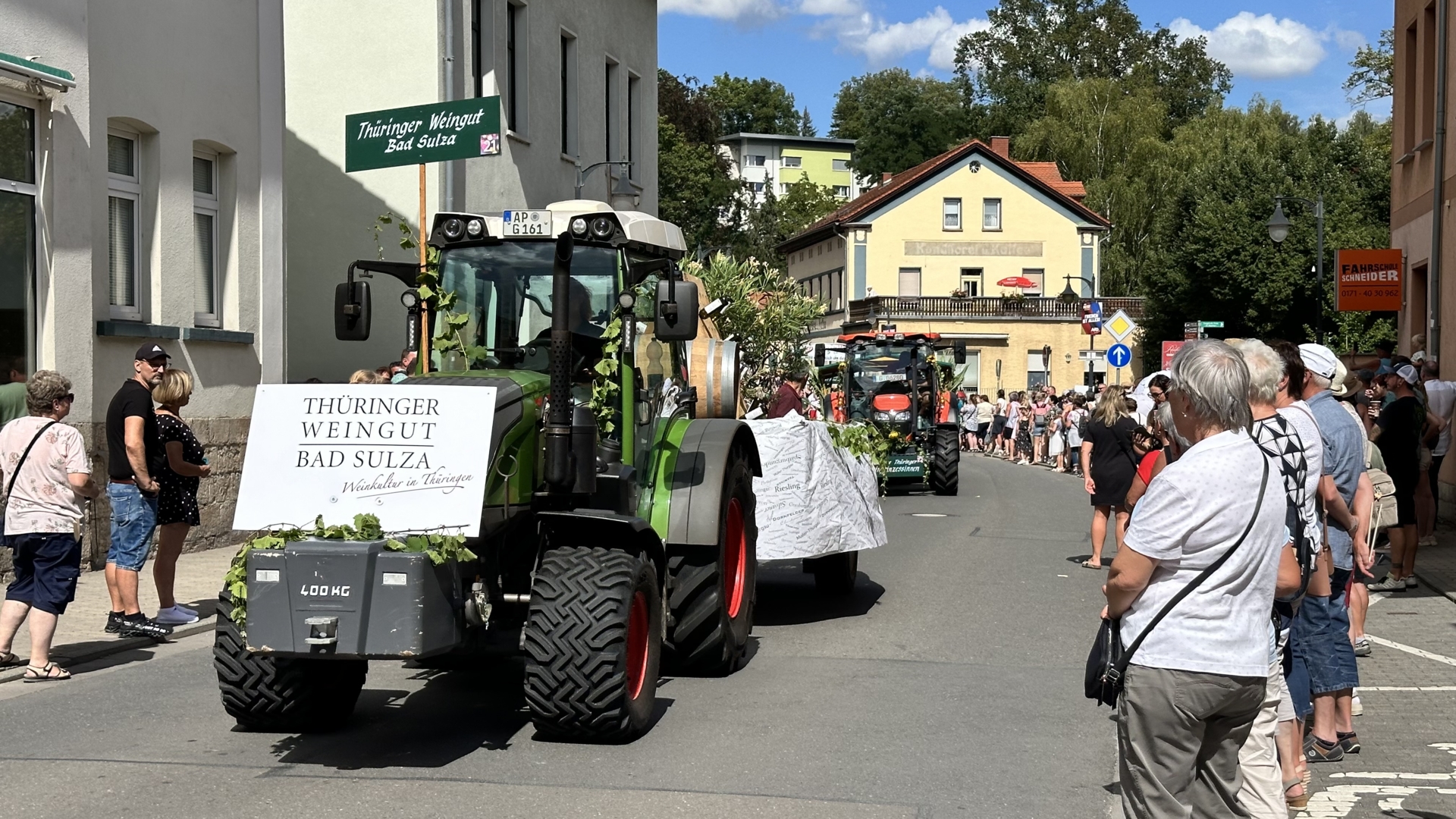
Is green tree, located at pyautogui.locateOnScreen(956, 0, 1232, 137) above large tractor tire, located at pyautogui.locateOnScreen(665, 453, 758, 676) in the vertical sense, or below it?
above

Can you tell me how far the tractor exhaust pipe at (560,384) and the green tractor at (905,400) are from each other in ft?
52.1

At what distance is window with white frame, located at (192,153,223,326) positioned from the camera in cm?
1580

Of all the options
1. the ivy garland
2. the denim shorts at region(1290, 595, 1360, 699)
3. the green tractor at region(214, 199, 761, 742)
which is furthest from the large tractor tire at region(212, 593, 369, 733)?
the denim shorts at region(1290, 595, 1360, 699)

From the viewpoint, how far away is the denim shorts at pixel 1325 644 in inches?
254

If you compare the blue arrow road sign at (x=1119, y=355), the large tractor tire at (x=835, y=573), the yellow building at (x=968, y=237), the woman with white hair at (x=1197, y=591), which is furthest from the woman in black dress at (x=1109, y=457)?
the yellow building at (x=968, y=237)

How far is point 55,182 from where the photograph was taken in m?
13.3

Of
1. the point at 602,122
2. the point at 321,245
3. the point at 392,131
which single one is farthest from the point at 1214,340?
the point at 602,122

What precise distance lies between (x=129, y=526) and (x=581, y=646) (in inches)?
182

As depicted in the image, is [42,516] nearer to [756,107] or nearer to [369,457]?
[369,457]

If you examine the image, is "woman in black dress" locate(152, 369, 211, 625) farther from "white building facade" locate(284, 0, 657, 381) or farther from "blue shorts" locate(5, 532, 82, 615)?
"white building facade" locate(284, 0, 657, 381)

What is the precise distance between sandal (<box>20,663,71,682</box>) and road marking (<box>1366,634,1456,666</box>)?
26.4 ft

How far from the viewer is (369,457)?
6789mm

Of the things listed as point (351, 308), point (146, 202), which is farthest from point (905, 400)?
point (351, 308)

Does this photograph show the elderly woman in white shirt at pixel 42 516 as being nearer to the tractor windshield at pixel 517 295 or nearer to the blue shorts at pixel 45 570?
the blue shorts at pixel 45 570
